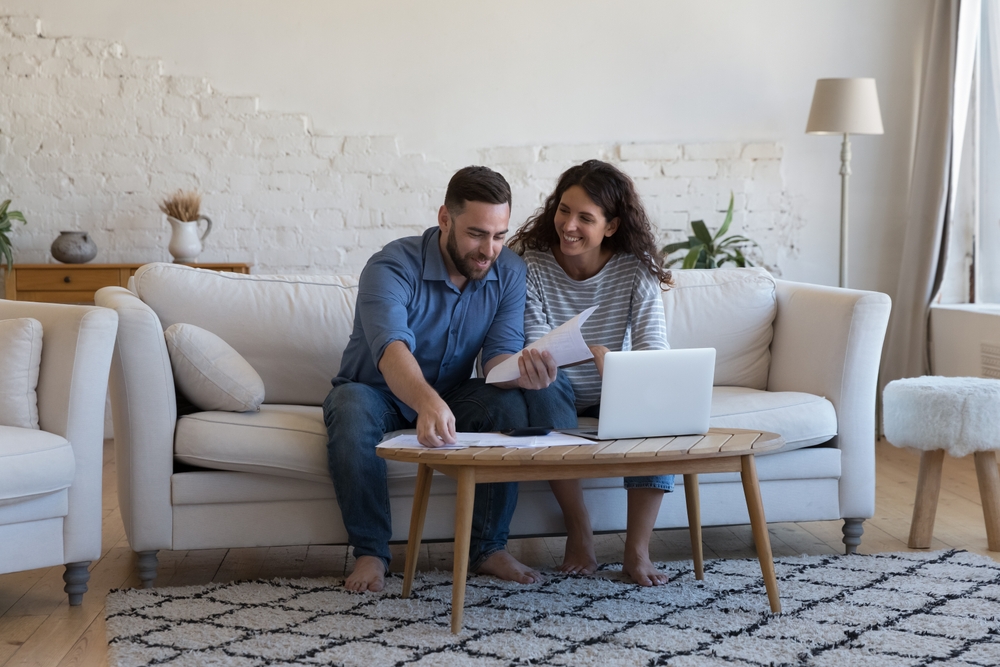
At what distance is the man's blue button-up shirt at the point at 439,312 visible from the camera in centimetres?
236

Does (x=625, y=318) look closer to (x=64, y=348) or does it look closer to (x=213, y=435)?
(x=213, y=435)

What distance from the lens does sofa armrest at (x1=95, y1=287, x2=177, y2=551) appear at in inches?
90.4

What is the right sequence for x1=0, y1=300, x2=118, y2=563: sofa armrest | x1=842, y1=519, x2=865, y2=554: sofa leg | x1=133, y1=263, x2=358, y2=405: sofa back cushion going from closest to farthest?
x1=0, y1=300, x2=118, y2=563: sofa armrest < x1=842, y1=519, x2=865, y2=554: sofa leg < x1=133, y1=263, x2=358, y2=405: sofa back cushion

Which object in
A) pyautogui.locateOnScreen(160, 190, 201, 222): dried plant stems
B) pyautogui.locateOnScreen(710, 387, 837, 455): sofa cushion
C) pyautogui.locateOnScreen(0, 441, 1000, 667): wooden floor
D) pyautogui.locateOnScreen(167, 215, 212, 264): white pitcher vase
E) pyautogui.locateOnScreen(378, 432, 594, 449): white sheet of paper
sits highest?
pyautogui.locateOnScreen(160, 190, 201, 222): dried plant stems

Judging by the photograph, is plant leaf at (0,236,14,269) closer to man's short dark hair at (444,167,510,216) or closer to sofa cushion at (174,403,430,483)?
sofa cushion at (174,403,430,483)

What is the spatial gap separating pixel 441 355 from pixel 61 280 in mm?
2397

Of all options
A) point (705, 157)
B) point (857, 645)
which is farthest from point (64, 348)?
point (705, 157)

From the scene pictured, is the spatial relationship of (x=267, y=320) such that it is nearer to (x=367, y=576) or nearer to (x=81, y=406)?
(x=81, y=406)

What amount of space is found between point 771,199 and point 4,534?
3.61 m

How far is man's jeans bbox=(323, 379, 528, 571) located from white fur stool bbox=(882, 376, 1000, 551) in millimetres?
1105

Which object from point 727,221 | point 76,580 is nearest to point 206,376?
point 76,580

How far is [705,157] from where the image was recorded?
178 inches

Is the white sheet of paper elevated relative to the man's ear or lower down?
lower down

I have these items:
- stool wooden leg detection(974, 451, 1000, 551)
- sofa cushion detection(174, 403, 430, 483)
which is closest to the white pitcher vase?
sofa cushion detection(174, 403, 430, 483)
